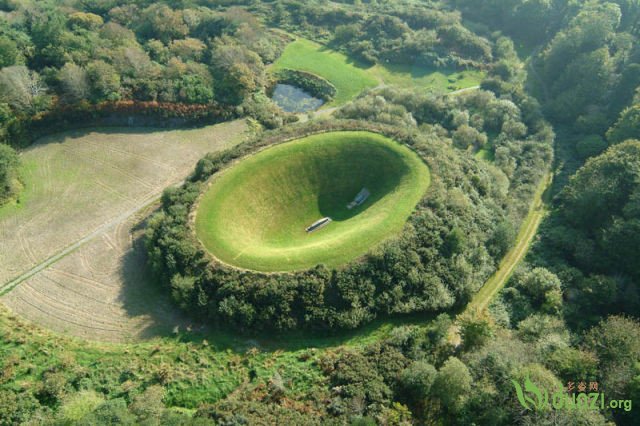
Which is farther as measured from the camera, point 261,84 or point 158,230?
point 261,84

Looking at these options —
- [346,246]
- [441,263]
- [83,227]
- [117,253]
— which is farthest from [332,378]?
[83,227]

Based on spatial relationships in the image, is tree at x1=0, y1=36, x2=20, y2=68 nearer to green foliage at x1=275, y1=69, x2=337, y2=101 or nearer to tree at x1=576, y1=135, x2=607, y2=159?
green foliage at x1=275, y1=69, x2=337, y2=101

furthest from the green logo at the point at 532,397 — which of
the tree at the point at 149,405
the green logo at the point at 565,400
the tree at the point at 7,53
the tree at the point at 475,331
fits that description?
the tree at the point at 7,53

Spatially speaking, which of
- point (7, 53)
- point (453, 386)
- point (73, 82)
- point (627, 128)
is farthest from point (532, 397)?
point (7, 53)

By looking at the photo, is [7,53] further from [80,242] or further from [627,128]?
[627,128]

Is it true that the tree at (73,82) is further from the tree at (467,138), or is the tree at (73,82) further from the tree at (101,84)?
the tree at (467,138)

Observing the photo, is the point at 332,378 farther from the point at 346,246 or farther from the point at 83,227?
the point at 83,227
